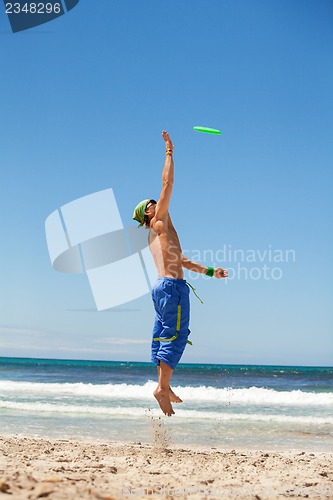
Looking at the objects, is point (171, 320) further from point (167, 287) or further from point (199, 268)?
point (199, 268)

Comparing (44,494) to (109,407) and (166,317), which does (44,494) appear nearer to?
(166,317)

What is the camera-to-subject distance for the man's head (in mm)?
5078

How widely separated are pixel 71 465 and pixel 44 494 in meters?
1.95

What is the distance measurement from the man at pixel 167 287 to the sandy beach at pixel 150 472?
70 cm

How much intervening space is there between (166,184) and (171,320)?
1.15m

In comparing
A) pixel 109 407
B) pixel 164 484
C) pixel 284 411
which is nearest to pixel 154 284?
pixel 164 484

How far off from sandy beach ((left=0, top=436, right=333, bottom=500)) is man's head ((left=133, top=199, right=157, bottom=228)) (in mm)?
2179

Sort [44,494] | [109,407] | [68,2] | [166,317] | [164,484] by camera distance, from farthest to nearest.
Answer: [109,407]
[68,2]
[166,317]
[164,484]
[44,494]

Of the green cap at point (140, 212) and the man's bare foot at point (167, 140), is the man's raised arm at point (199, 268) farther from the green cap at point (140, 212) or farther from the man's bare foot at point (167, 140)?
the man's bare foot at point (167, 140)

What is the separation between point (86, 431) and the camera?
8758 mm

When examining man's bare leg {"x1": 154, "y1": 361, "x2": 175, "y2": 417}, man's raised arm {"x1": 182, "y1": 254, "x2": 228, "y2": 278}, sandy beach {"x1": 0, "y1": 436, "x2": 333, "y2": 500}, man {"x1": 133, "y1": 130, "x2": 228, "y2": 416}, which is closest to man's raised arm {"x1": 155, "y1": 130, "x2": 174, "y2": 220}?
man {"x1": 133, "y1": 130, "x2": 228, "y2": 416}

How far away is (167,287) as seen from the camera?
476 centimetres

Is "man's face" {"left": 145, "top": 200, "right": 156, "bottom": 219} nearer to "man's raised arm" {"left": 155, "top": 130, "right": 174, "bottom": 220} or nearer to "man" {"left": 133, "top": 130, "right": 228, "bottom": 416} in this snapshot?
"man" {"left": 133, "top": 130, "right": 228, "bottom": 416}

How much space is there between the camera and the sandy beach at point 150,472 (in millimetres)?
3671
